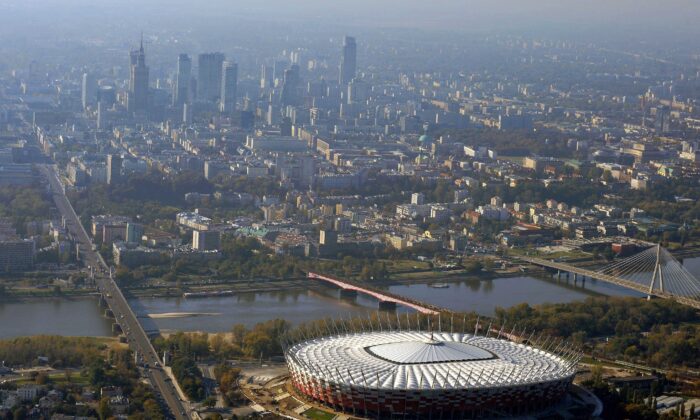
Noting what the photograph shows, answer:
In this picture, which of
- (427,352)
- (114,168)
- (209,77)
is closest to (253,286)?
(427,352)

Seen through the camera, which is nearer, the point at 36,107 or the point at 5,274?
the point at 5,274

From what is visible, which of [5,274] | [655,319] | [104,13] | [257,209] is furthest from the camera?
[104,13]

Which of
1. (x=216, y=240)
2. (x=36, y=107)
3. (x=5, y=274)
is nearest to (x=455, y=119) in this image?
(x=36, y=107)

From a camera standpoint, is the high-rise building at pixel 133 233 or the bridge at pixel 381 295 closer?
the bridge at pixel 381 295

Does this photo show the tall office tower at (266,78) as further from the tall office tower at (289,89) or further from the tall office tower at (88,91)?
the tall office tower at (88,91)

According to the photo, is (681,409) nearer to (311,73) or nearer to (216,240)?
(216,240)

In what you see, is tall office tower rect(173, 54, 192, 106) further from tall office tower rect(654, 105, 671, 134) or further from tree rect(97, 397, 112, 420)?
tree rect(97, 397, 112, 420)

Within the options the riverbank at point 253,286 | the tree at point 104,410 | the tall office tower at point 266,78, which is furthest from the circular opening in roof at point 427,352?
the tall office tower at point 266,78
